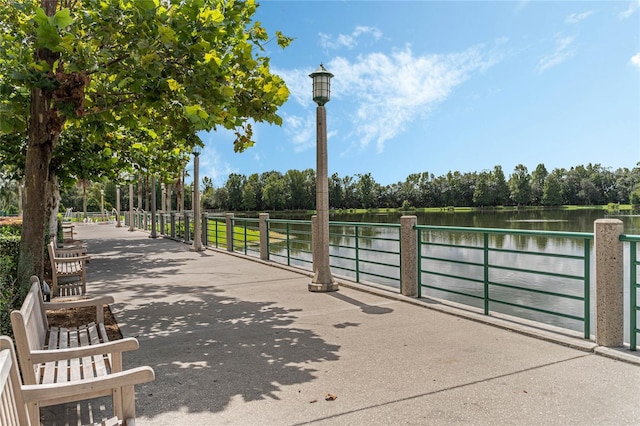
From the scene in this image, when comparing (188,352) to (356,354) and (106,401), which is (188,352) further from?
(356,354)

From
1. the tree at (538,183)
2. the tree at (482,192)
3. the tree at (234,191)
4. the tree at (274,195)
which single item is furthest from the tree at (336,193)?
the tree at (538,183)

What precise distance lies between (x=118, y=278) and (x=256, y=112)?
18.5 ft

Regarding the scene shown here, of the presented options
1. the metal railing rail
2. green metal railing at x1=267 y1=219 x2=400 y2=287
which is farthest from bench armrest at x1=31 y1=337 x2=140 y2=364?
the metal railing rail

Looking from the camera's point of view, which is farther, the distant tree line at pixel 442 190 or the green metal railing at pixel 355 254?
the distant tree line at pixel 442 190

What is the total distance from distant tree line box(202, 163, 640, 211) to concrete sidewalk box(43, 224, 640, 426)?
109 m

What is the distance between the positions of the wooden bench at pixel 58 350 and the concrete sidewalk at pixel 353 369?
394mm

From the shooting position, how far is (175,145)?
11570 mm

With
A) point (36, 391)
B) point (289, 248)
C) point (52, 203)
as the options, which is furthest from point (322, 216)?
point (52, 203)

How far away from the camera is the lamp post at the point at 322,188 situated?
7.93m

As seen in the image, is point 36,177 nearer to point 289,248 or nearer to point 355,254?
point 289,248

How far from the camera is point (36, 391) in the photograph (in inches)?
87.8

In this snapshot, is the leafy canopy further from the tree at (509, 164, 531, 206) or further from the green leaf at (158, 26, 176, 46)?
the tree at (509, 164, 531, 206)

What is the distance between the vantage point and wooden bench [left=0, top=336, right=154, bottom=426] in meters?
1.95

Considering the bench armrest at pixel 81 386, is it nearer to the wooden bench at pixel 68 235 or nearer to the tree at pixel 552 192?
the wooden bench at pixel 68 235
